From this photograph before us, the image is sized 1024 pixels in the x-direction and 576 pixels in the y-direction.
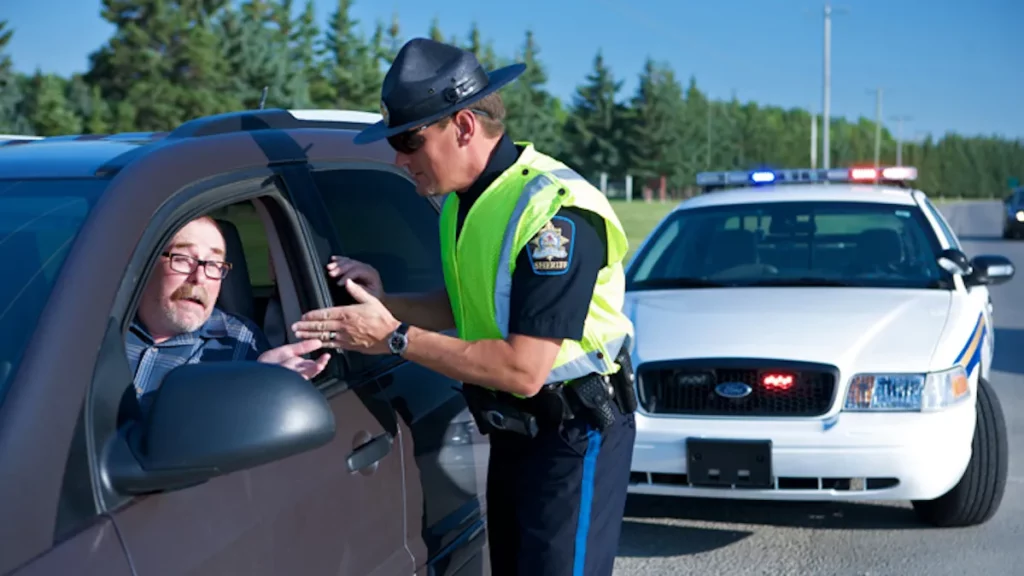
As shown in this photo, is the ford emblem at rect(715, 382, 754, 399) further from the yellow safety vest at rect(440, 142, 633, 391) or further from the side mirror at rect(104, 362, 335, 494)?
the side mirror at rect(104, 362, 335, 494)

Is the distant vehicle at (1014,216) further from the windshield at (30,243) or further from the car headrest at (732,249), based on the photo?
the windshield at (30,243)

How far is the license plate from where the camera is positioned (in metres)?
4.99

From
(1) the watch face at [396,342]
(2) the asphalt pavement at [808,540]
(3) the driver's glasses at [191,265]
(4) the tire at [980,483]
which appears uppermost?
(3) the driver's glasses at [191,265]

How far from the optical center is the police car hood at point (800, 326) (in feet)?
16.9

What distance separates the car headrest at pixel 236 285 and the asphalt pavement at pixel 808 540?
2363 millimetres

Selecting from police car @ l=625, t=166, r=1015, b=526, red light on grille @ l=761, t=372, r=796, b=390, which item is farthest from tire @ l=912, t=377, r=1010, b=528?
red light on grille @ l=761, t=372, r=796, b=390

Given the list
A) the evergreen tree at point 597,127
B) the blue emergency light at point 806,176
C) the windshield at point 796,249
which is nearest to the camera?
the windshield at point 796,249

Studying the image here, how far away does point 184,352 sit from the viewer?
2.85 m

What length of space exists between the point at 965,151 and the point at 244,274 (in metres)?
166

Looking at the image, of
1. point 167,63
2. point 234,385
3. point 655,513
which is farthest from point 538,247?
point 167,63

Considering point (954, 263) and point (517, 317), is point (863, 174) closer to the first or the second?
point (954, 263)

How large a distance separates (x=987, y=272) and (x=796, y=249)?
1.01m

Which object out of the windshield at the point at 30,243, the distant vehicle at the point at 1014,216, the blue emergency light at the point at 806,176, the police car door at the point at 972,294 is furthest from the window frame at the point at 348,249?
the distant vehicle at the point at 1014,216

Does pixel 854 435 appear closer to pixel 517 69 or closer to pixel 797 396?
pixel 797 396
